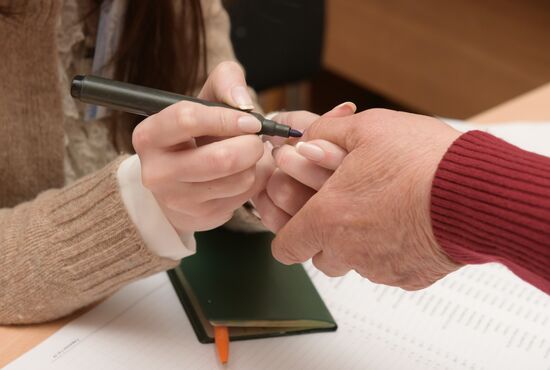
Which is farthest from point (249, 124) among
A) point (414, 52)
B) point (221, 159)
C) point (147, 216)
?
point (414, 52)

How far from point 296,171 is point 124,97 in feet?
0.62

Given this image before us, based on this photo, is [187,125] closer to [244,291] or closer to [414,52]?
[244,291]

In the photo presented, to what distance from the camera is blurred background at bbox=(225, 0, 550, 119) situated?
72.5 inches

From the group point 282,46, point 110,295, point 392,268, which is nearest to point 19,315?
point 110,295

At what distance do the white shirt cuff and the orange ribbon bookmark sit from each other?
0.10 m

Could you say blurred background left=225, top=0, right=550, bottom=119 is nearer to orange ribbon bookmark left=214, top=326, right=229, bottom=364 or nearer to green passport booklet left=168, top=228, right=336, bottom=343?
green passport booklet left=168, top=228, right=336, bottom=343

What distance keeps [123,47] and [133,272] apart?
0.35m

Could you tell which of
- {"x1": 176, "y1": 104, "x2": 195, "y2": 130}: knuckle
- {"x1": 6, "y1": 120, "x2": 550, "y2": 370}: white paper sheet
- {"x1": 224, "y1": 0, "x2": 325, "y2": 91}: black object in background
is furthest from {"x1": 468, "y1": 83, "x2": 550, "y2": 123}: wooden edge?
{"x1": 176, "y1": 104, "x2": 195, "y2": 130}: knuckle

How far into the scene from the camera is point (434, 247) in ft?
2.11

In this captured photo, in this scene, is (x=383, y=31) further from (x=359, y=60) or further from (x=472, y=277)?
(x=472, y=277)

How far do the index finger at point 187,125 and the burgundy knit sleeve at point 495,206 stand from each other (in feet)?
0.64

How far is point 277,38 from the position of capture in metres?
1.81

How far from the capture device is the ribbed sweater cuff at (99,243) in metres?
0.79

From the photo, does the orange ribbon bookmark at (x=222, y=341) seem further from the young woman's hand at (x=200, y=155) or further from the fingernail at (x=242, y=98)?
the fingernail at (x=242, y=98)
